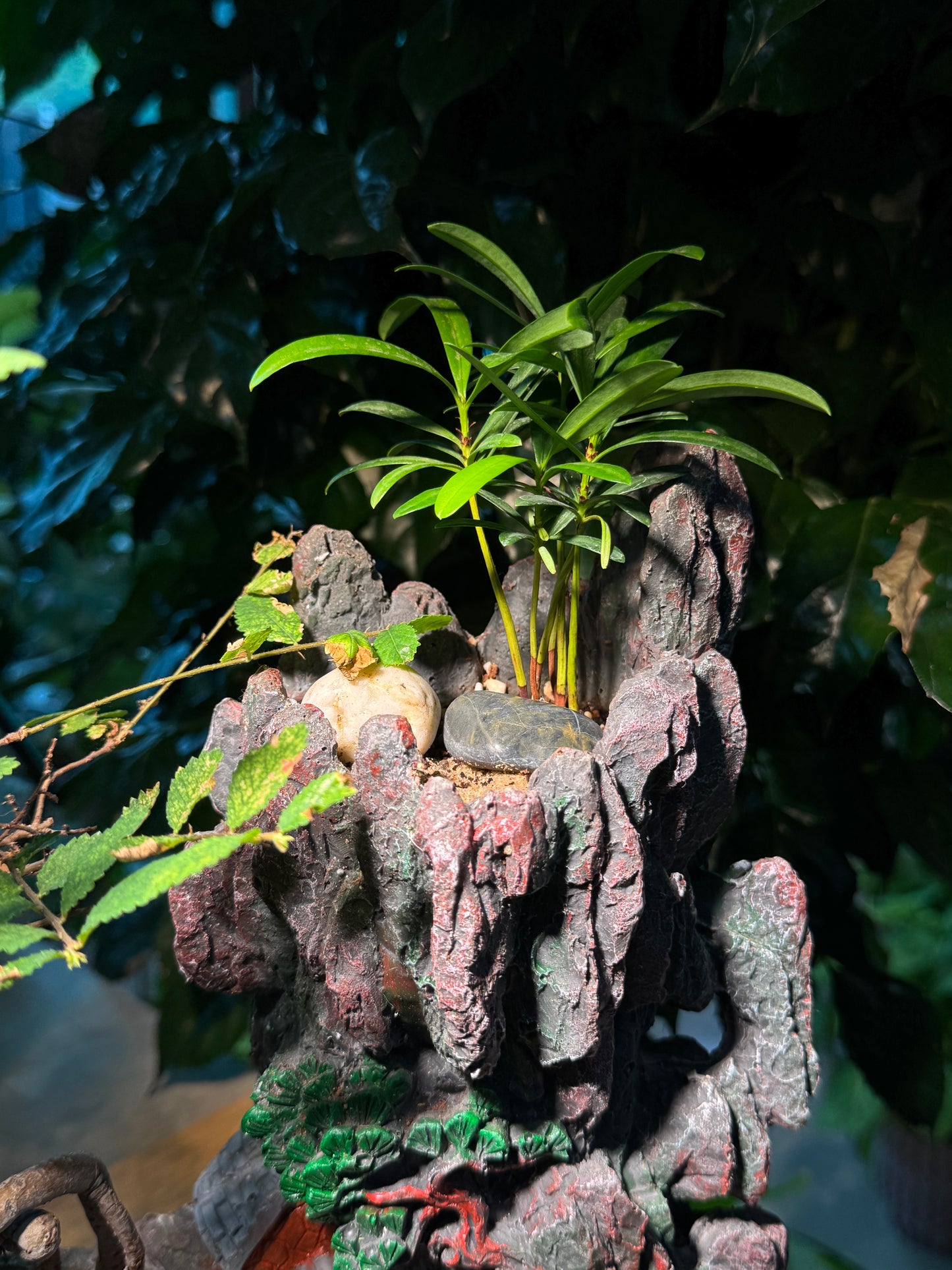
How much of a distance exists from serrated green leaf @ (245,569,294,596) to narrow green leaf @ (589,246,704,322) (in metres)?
0.34

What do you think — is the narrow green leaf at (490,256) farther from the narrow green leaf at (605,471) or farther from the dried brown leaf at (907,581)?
the dried brown leaf at (907,581)

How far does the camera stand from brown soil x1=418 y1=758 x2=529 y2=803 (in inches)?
28.0

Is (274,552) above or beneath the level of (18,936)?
above

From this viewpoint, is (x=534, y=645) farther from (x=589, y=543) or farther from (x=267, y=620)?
(x=267, y=620)

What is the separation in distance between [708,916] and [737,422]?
0.59 m

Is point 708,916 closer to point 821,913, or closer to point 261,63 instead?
point 821,913

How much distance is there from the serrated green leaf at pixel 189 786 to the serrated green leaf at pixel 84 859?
0.02m

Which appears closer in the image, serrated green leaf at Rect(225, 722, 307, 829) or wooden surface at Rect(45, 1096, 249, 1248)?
serrated green leaf at Rect(225, 722, 307, 829)

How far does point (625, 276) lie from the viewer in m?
0.73

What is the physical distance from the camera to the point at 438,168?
3.60ft

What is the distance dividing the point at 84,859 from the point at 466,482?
331 millimetres

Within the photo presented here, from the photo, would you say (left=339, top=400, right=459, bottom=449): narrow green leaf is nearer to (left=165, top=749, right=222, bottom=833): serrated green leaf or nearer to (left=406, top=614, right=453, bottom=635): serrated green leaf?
(left=406, top=614, right=453, bottom=635): serrated green leaf

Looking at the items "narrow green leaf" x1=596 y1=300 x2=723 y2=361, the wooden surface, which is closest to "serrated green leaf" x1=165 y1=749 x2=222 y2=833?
"narrow green leaf" x1=596 y1=300 x2=723 y2=361

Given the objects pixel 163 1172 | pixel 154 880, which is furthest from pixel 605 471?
pixel 163 1172
